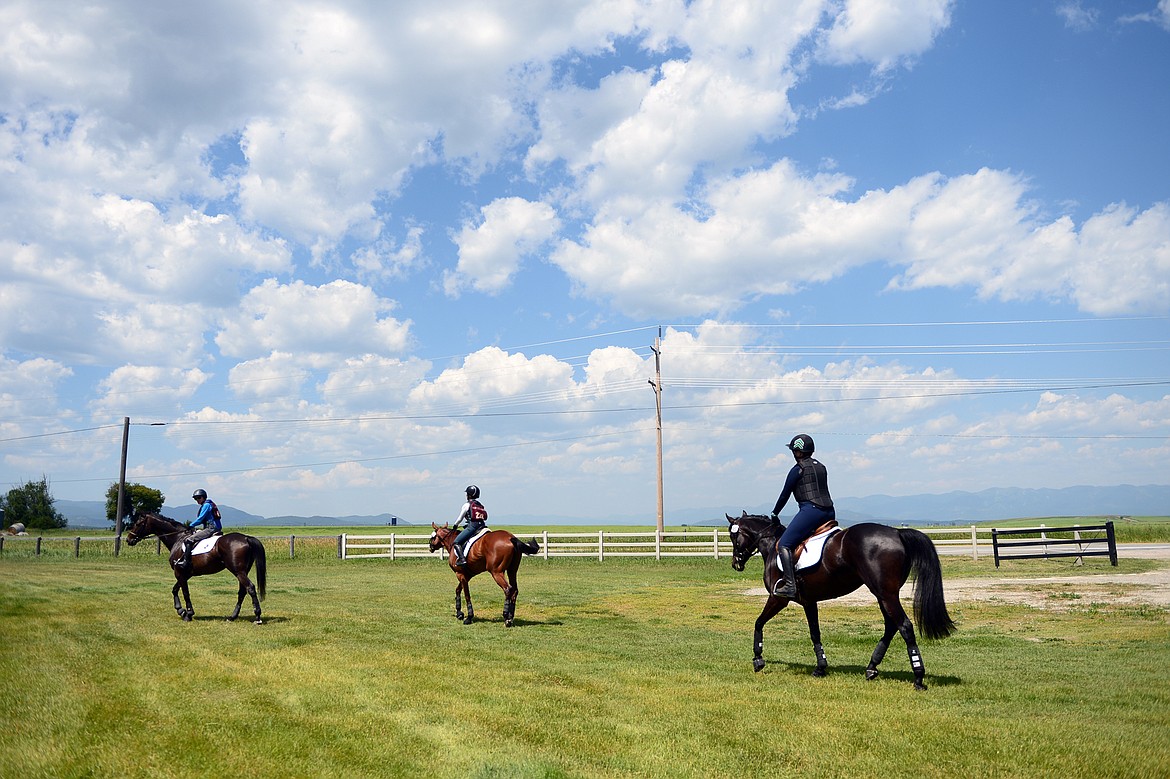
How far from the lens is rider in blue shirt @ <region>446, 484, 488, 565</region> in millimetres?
16266

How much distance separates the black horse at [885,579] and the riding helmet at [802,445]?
1.16 meters

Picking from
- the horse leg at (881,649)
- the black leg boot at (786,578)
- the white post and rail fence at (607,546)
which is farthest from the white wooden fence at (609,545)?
the horse leg at (881,649)

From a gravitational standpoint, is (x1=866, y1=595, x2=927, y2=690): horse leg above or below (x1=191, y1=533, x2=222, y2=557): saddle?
below

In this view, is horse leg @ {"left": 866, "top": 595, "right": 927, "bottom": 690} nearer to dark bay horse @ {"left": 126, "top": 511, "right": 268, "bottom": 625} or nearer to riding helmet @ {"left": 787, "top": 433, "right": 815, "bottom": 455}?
riding helmet @ {"left": 787, "top": 433, "right": 815, "bottom": 455}

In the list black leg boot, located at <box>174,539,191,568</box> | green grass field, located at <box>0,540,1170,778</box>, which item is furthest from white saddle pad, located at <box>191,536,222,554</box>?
green grass field, located at <box>0,540,1170,778</box>

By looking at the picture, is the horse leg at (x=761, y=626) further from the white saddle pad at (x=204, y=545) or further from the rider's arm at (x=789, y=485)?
the white saddle pad at (x=204, y=545)

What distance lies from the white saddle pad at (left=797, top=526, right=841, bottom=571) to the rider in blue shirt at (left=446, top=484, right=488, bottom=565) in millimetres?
7716

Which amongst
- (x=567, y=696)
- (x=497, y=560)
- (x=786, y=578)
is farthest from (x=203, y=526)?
(x=786, y=578)

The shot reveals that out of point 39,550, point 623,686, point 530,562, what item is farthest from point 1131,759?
point 39,550

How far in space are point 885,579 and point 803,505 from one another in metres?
1.45

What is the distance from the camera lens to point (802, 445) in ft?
34.1

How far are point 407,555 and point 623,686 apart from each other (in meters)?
30.2

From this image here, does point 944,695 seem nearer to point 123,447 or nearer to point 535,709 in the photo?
point 535,709

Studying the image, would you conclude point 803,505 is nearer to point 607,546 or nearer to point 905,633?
point 905,633
